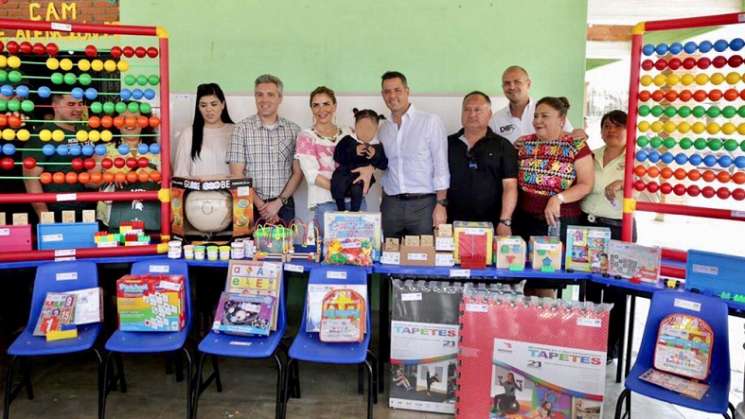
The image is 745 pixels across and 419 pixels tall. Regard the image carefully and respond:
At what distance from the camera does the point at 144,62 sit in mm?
4699

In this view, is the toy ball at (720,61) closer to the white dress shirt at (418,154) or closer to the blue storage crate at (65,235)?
the white dress shirt at (418,154)

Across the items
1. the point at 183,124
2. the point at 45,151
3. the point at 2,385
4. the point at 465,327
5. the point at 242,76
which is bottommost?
the point at 2,385

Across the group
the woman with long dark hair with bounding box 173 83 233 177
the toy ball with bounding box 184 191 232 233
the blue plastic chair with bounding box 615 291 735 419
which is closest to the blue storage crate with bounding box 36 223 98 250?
the toy ball with bounding box 184 191 232 233

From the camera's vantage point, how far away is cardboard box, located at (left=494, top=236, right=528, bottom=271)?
3273 mm

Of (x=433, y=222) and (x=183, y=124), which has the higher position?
(x=183, y=124)

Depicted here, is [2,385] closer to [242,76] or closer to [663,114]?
[242,76]

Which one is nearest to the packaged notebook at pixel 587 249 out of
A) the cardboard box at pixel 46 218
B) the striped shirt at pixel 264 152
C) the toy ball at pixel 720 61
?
the toy ball at pixel 720 61

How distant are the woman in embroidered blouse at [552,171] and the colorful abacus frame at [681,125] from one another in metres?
0.28

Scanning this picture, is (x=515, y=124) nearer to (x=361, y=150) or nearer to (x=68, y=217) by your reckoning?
(x=361, y=150)

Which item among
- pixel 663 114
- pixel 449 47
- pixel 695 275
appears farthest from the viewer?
pixel 449 47

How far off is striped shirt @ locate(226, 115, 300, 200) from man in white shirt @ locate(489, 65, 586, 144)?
61.3 inches

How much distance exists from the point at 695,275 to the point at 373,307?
8.50 ft

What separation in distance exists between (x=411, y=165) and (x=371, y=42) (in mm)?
1436

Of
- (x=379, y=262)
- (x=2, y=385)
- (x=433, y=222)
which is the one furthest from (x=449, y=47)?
(x=2, y=385)
